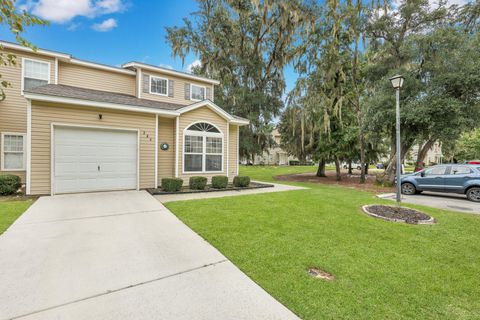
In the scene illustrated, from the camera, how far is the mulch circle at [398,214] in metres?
5.52

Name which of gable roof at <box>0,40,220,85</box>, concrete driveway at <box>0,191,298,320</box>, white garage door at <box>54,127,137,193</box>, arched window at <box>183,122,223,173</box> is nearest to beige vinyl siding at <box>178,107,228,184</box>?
arched window at <box>183,122,223,173</box>

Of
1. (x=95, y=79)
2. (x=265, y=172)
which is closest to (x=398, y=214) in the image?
(x=95, y=79)

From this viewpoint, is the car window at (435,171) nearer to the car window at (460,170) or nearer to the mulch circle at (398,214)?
the car window at (460,170)

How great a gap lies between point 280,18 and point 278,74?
457 cm

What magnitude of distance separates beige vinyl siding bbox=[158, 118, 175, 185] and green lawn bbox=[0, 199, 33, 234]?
448cm

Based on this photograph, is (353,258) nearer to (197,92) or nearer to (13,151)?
(197,92)

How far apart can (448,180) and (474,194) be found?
2.96 ft

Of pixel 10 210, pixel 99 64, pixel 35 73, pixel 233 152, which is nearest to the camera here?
pixel 10 210

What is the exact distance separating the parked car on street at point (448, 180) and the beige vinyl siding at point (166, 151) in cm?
1110

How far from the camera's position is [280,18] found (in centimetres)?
1536

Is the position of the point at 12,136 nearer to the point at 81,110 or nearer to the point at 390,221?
the point at 81,110

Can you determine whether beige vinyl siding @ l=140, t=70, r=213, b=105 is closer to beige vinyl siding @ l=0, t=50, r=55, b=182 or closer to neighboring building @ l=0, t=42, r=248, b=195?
neighboring building @ l=0, t=42, r=248, b=195

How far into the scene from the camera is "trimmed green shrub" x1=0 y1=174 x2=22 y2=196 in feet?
24.1

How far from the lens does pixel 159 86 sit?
1202 centimetres
